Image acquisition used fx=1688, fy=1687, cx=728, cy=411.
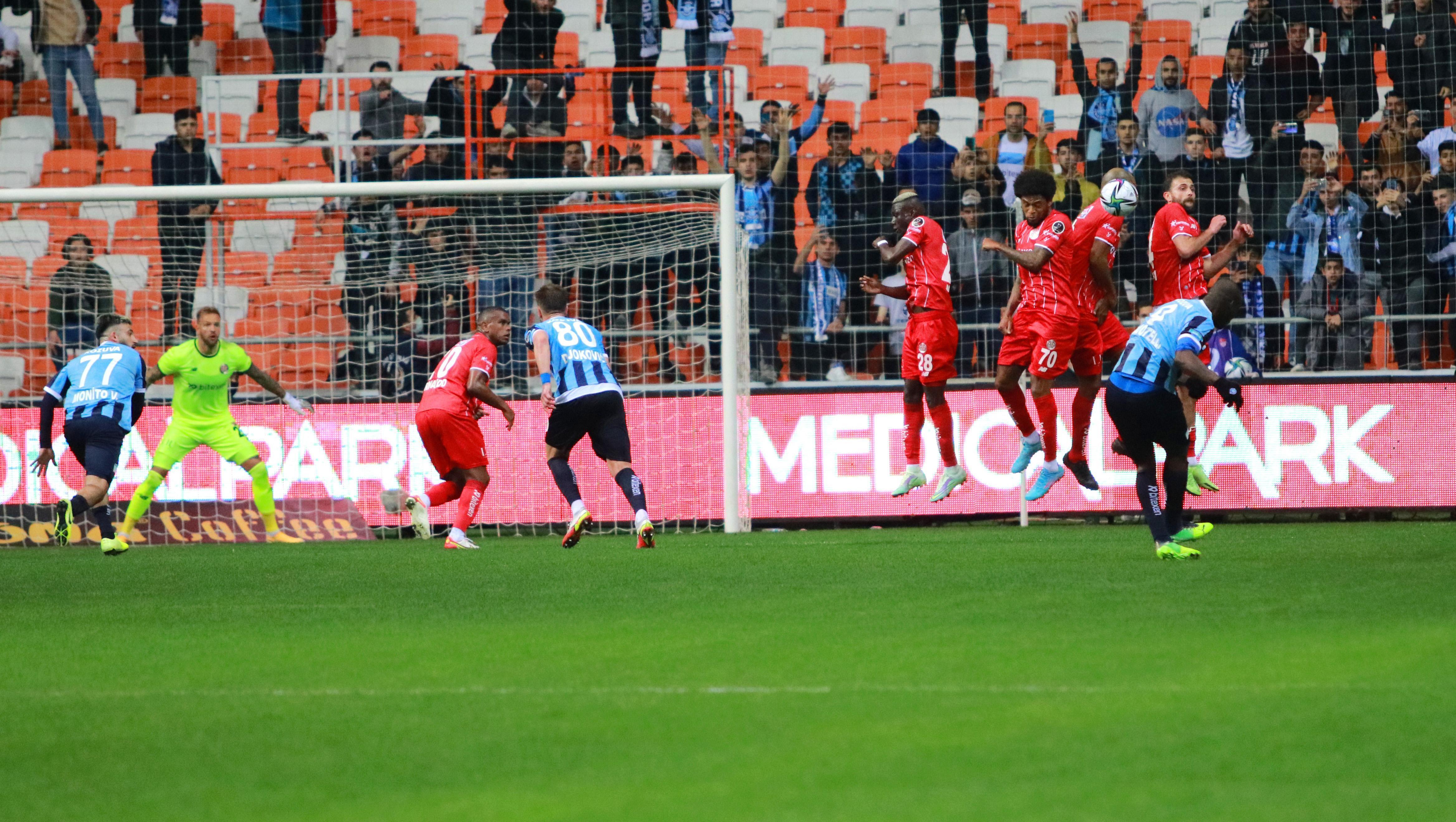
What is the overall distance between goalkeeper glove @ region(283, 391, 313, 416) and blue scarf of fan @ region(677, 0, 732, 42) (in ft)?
23.7

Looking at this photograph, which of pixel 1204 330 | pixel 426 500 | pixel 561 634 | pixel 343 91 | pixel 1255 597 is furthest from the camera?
pixel 343 91

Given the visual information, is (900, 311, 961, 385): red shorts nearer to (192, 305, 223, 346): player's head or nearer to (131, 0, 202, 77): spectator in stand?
(192, 305, 223, 346): player's head

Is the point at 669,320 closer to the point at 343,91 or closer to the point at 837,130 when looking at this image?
the point at 837,130

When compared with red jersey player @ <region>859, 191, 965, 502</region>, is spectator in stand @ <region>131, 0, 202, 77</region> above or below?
above

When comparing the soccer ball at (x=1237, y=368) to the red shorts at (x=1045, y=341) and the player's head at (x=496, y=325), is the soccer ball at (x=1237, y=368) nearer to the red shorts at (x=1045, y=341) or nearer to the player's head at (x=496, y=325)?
the red shorts at (x=1045, y=341)

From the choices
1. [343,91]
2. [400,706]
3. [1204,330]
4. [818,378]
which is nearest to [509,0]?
[343,91]

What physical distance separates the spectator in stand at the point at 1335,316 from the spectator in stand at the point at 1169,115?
1910 mm

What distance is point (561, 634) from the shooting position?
6.86 meters

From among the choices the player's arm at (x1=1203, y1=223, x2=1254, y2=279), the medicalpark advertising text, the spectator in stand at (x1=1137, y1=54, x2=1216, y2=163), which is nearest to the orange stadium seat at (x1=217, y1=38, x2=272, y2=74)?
the medicalpark advertising text

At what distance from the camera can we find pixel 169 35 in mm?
20828

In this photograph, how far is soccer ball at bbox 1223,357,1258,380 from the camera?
48.6 feet

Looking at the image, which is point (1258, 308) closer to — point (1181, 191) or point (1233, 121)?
point (1233, 121)

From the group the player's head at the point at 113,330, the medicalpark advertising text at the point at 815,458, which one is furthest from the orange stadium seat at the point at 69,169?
the medicalpark advertising text at the point at 815,458

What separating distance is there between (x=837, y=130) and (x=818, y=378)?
284 centimetres
